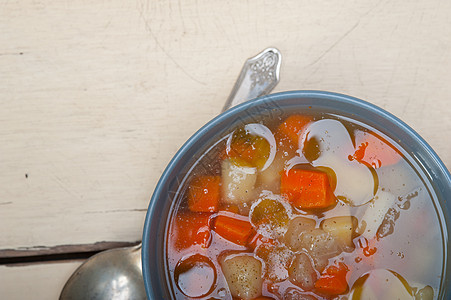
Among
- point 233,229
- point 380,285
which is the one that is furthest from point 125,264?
point 380,285

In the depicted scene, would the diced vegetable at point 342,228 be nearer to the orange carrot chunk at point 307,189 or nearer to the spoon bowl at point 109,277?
the orange carrot chunk at point 307,189

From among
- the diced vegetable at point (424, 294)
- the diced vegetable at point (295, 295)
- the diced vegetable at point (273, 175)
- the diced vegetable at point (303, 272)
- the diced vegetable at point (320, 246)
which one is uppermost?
the diced vegetable at point (273, 175)

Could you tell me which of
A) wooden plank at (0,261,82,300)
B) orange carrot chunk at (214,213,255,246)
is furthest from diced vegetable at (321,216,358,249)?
wooden plank at (0,261,82,300)

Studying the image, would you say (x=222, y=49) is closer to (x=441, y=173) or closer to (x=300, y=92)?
(x=300, y=92)

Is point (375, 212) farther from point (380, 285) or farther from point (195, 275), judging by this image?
point (195, 275)

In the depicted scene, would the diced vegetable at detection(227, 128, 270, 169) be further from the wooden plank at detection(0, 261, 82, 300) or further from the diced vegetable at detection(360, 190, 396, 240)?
the wooden plank at detection(0, 261, 82, 300)

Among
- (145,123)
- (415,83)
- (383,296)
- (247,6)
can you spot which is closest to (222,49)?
(247,6)

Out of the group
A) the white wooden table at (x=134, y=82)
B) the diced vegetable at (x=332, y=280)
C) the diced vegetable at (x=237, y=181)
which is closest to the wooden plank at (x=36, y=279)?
the white wooden table at (x=134, y=82)
